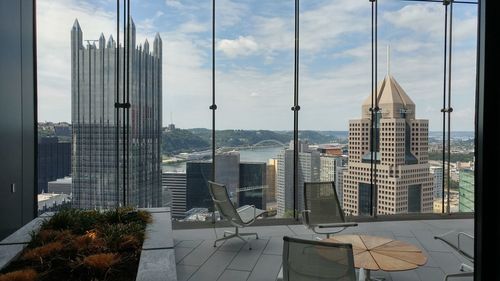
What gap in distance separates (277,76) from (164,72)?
1.83 m

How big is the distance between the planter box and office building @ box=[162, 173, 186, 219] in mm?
1608

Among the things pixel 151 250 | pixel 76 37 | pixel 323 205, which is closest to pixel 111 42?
pixel 76 37

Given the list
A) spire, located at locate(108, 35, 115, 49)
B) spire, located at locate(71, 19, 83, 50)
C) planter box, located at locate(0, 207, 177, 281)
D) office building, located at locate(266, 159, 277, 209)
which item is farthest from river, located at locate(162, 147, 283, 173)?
spire, located at locate(71, 19, 83, 50)

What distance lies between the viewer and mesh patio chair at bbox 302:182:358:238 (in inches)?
172

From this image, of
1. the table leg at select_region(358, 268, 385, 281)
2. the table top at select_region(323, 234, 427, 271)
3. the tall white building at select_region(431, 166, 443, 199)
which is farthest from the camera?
the tall white building at select_region(431, 166, 443, 199)

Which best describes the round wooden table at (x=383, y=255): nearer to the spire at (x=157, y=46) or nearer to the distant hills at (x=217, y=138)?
the distant hills at (x=217, y=138)

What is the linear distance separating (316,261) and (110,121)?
427 cm

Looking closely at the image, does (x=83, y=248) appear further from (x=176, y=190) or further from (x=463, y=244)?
(x=463, y=244)

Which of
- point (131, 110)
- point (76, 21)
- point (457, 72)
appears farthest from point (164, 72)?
point (457, 72)

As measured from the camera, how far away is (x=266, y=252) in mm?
4305

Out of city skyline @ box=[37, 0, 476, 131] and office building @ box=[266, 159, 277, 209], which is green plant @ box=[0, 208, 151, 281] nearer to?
city skyline @ box=[37, 0, 476, 131]

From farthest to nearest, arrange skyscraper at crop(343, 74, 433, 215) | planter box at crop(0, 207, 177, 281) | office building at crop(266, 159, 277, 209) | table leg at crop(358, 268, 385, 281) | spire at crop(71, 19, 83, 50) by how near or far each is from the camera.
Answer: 1. skyscraper at crop(343, 74, 433, 215)
2. office building at crop(266, 159, 277, 209)
3. spire at crop(71, 19, 83, 50)
4. table leg at crop(358, 268, 385, 281)
5. planter box at crop(0, 207, 177, 281)

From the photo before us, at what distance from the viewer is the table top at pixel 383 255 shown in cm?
277

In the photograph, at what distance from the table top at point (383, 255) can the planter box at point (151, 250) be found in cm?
146
